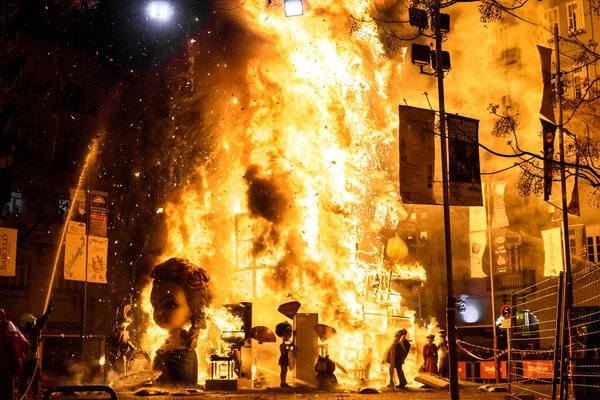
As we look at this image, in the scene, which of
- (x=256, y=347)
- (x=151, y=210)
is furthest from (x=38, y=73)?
(x=256, y=347)

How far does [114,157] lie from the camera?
42.5 metres

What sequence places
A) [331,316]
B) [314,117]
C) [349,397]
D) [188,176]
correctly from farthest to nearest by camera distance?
[188,176] → [314,117] → [331,316] → [349,397]

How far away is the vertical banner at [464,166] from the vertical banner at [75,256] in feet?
48.3

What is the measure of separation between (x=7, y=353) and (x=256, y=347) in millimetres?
18631

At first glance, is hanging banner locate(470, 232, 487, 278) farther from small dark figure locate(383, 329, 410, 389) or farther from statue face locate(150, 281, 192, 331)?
statue face locate(150, 281, 192, 331)

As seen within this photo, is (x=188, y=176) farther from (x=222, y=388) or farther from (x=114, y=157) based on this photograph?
(x=222, y=388)

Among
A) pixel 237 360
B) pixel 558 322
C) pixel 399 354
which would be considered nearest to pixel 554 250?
pixel 399 354

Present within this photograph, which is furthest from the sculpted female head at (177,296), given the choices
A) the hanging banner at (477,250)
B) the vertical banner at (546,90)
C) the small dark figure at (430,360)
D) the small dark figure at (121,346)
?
the hanging banner at (477,250)

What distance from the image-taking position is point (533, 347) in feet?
96.0

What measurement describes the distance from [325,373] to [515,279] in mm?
23466

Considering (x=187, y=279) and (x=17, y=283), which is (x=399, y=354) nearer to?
(x=187, y=279)

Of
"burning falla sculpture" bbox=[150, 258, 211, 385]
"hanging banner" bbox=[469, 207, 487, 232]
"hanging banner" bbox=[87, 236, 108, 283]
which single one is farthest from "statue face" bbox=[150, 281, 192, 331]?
"hanging banner" bbox=[469, 207, 487, 232]

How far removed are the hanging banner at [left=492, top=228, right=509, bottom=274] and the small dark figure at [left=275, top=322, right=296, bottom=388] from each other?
1743 cm

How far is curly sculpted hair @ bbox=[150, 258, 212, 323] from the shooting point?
24.8 meters
